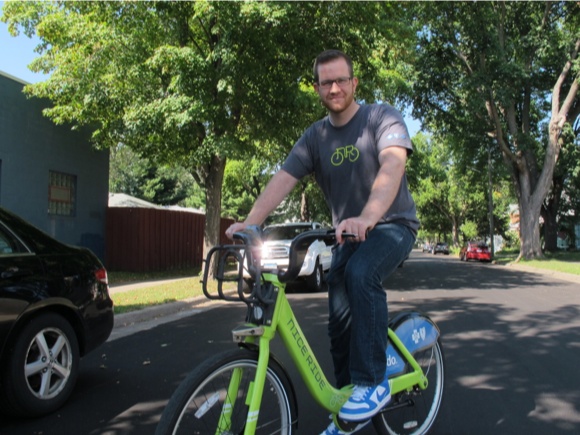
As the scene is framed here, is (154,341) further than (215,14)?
No

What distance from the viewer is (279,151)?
1988cm

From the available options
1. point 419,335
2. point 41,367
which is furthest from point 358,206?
point 41,367

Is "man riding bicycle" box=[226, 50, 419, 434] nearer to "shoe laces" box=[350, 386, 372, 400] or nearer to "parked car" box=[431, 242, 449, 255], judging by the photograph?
"shoe laces" box=[350, 386, 372, 400]

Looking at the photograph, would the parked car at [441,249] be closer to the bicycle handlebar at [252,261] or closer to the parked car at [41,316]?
the parked car at [41,316]

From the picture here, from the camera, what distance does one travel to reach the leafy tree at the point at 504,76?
74.2 feet

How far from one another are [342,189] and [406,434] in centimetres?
155

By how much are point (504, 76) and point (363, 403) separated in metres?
23.4

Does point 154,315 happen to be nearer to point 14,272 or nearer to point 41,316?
point 41,316

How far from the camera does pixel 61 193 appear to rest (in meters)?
14.3

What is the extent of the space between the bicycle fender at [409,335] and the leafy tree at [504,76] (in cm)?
2125

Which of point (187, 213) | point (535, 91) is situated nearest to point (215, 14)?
point (187, 213)

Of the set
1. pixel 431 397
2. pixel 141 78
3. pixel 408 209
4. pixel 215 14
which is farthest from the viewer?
pixel 141 78

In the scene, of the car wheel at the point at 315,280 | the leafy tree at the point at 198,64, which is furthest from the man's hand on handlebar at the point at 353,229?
the car wheel at the point at 315,280

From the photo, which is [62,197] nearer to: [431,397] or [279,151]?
[279,151]
